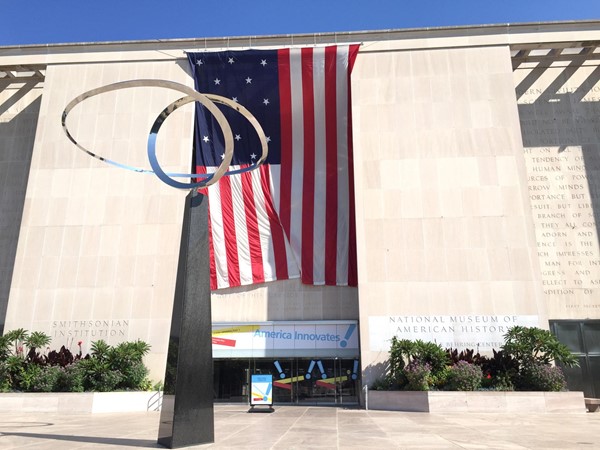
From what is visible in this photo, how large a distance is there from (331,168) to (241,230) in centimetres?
602

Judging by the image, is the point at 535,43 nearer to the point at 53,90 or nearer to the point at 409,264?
the point at 409,264

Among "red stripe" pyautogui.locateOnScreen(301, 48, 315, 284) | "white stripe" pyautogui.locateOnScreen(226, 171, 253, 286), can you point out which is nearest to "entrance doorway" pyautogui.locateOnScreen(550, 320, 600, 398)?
"red stripe" pyautogui.locateOnScreen(301, 48, 315, 284)

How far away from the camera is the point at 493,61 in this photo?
27375 mm

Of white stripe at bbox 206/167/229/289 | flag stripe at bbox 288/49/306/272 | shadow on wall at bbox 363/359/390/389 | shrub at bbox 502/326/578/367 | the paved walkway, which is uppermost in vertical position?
flag stripe at bbox 288/49/306/272

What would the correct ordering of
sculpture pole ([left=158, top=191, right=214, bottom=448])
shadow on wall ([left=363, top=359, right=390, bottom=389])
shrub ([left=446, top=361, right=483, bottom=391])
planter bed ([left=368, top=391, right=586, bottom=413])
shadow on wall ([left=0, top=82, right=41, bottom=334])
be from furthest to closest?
shadow on wall ([left=0, top=82, right=41, bottom=334]) → shadow on wall ([left=363, top=359, right=390, bottom=389]) → shrub ([left=446, top=361, right=483, bottom=391]) → planter bed ([left=368, top=391, right=586, bottom=413]) → sculpture pole ([left=158, top=191, right=214, bottom=448])

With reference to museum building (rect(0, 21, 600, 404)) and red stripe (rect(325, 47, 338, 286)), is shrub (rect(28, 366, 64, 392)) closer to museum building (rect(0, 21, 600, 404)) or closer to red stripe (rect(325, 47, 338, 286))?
museum building (rect(0, 21, 600, 404))

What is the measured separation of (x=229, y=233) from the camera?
2634 cm

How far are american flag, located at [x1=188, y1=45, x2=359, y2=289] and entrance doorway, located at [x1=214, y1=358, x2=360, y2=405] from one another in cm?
415

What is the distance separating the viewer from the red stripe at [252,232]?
86.2ft

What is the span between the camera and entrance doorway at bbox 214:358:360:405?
81.9ft

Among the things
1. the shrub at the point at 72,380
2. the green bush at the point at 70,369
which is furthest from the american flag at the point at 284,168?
the shrub at the point at 72,380

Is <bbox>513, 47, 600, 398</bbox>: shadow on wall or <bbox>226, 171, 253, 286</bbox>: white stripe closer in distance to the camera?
<bbox>513, 47, 600, 398</bbox>: shadow on wall

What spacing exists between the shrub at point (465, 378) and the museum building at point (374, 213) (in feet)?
10.7

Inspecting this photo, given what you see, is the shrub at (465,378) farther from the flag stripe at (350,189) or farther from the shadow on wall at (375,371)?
the flag stripe at (350,189)
